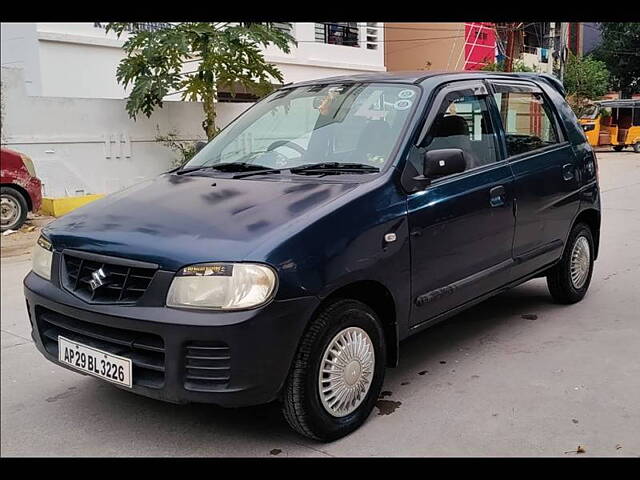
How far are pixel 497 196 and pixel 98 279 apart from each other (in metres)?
2.50

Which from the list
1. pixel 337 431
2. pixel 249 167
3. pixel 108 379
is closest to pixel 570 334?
pixel 337 431

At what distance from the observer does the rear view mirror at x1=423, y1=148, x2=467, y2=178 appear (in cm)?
356

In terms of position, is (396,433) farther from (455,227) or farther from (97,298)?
(97,298)

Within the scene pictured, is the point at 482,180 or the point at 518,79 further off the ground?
the point at 518,79

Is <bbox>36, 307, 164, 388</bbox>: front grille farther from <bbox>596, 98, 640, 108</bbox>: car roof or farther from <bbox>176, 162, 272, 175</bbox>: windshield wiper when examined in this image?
<bbox>596, 98, 640, 108</bbox>: car roof

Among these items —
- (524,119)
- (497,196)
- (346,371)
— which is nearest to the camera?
(346,371)

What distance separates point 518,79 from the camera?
197 inches

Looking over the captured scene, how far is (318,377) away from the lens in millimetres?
3039

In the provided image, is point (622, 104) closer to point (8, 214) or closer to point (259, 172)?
point (259, 172)

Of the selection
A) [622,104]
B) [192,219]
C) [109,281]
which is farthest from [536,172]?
[622,104]

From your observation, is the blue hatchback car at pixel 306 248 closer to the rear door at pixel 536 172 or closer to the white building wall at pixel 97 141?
the rear door at pixel 536 172

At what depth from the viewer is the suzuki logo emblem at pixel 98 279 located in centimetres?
290

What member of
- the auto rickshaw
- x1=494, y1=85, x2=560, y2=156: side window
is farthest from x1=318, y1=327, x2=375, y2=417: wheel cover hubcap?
the auto rickshaw

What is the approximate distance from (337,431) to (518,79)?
316 centimetres
